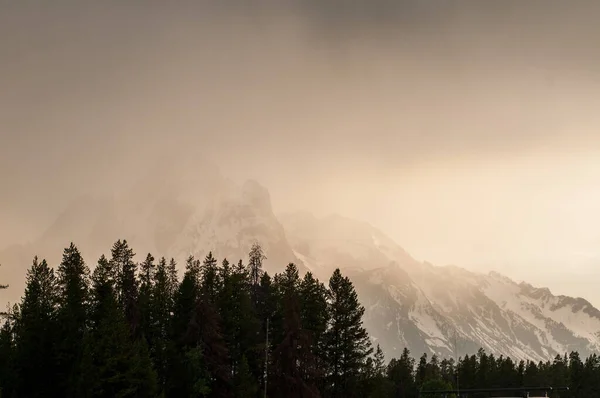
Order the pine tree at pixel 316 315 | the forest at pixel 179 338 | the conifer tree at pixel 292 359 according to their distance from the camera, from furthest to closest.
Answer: the pine tree at pixel 316 315 → the conifer tree at pixel 292 359 → the forest at pixel 179 338

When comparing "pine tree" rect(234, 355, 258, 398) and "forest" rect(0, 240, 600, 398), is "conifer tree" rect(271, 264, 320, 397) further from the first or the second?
"pine tree" rect(234, 355, 258, 398)

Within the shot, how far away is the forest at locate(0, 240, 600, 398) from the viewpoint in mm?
79625

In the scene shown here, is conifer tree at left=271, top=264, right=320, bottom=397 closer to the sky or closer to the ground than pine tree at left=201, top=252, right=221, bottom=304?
closer to the ground

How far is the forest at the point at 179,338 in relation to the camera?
79.6 metres

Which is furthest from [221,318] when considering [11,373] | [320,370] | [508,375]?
[508,375]

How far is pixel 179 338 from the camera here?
90125 mm

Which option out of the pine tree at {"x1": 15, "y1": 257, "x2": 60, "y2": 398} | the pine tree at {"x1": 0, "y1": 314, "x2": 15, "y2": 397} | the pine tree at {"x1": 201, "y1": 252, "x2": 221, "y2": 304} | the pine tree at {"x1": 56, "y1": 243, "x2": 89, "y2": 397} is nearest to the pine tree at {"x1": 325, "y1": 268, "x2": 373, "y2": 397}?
the pine tree at {"x1": 201, "y1": 252, "x2": 221, "y2": 304}

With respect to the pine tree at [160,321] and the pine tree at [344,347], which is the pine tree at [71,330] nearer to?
the pine tree at [160,321]

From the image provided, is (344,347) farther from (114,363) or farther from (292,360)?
(114,363)

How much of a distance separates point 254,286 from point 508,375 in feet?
351

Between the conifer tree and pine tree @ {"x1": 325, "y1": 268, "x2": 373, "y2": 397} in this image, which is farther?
pine tree @ {"x1": 325, "y1": 268, "x2": 373, "y2": 397}

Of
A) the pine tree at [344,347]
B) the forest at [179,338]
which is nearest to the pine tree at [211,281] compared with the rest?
the forest at [179,338]

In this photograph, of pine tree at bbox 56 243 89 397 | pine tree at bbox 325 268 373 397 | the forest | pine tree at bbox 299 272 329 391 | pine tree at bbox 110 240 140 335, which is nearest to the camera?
pine tree at bbox 56 243 89 397

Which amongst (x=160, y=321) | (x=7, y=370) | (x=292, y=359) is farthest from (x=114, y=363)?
(x=292, y=359)
